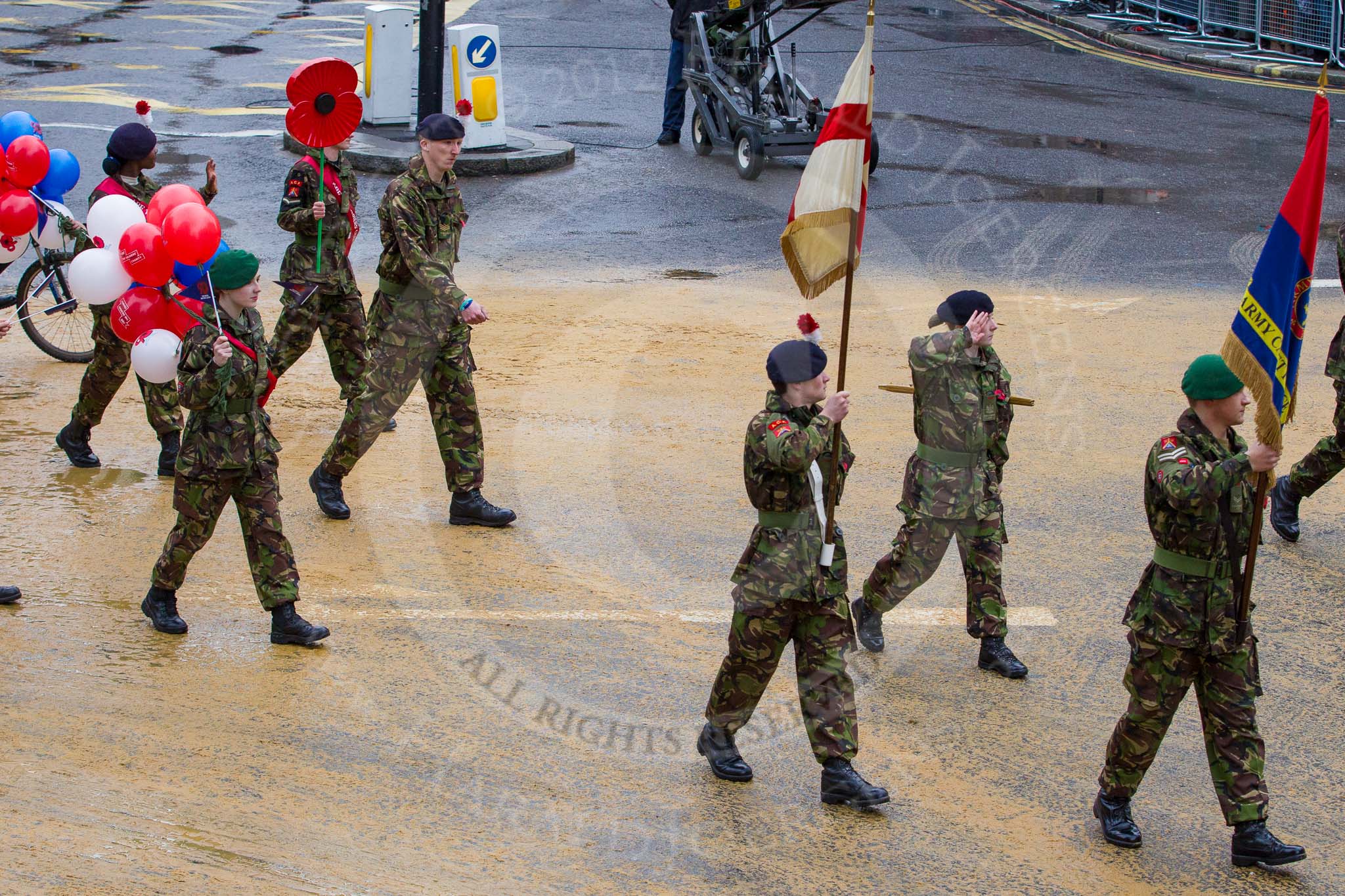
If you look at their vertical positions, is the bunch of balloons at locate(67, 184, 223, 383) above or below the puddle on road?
above

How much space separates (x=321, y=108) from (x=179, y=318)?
251cm

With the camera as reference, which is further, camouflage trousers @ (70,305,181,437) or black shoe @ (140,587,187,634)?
camouflage trousers @ (70,305,181,437)

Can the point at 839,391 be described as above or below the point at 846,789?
above

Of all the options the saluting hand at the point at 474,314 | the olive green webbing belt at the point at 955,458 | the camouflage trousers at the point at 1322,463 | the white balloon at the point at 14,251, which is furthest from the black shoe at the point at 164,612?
the camouflage trousers at the point at 1322,463

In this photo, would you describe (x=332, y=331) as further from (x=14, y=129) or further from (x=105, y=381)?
(x=14, y=129)

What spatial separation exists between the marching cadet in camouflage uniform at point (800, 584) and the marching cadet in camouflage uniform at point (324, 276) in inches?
148

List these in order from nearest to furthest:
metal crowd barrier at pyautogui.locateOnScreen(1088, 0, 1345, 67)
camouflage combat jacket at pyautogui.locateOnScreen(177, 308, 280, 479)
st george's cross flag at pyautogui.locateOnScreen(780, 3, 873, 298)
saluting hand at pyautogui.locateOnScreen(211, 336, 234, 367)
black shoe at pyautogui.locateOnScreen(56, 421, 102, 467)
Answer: st george's cross flag at pyautogui.locateOnScreen(780, 3, 873, 298) → saluting hand at pyautogui.locateOnScreen(211, 336, 234, 367) → camouflage combat jacket at pyautogui.locateOnScreen(177, 308, 280, 479) → black shoe at pyautogui.locateOnScreen(56, 421, 102, 467) → metal crowd barrier at pyautogui.locateOnScreen(1088, 0, 1345, 67)

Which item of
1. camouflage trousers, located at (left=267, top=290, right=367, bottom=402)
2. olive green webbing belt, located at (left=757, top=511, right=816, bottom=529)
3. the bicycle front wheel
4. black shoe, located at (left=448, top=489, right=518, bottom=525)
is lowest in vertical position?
black shoe, located at (left=448, top=489, right=518, bottom=525)

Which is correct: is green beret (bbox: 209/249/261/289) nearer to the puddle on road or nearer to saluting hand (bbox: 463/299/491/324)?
saluting hand (bbox: 463/299/491/324)

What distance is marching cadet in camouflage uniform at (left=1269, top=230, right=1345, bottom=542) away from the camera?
24.7ft

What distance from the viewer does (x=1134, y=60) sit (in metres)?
23.2

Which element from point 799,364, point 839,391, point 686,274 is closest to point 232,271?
point 799,364

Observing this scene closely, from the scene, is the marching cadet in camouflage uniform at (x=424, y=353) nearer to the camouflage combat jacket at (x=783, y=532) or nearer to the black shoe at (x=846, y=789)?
the camouflage combat jacket at (x=783, y=532)

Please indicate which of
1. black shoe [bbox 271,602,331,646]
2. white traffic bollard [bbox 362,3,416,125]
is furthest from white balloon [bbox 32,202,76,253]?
white traffic bollard [bbox 362,3,416,125]
